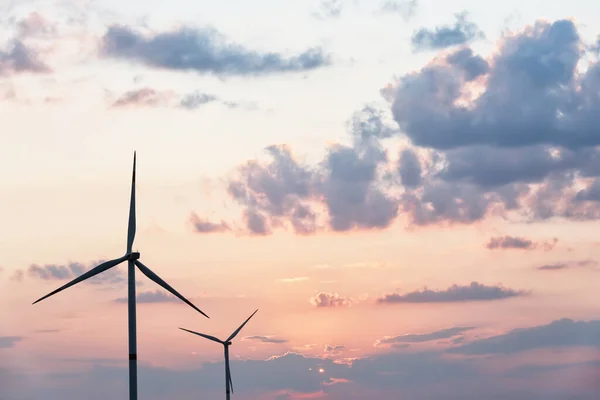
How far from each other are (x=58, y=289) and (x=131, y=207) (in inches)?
856

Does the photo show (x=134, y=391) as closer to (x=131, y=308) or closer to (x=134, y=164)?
(x=131, y=308)

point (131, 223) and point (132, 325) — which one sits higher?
point (131, 223)

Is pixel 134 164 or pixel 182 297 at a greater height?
pixel 134 164

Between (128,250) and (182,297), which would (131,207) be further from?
(182,297)

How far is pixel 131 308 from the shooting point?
17975 centimetres

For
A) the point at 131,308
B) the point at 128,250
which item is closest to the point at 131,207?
the point at 128,250

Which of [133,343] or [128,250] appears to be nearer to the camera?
[133,343]

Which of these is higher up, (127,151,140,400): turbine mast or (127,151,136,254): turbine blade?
(127,151,136,254): turbine blade

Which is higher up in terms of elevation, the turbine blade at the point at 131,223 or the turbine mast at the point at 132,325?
the turbine blade at the point at 131,223

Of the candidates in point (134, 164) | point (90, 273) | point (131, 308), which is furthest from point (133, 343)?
point (134, 164)

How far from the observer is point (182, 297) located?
181 metres

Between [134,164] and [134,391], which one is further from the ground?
[134,164]

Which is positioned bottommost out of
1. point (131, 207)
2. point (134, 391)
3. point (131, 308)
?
point (134, 391)

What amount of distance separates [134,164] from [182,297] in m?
24.5
